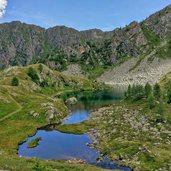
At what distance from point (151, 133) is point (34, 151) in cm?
3613

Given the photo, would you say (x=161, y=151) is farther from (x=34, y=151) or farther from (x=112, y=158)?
(x=34, y=151)

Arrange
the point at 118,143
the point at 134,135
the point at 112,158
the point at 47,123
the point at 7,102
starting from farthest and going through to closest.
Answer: the point at 7,102, the point at 47,123, the point at 134,135, the point at 118,143, the point at 112,158

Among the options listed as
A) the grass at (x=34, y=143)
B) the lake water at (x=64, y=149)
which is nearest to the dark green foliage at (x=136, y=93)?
the lake water at (x=64, y=149)

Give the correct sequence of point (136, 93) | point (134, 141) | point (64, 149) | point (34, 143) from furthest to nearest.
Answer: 1. point (136, 93)
2. point (34, 143)
3. point (64, 149)
4. point (134, 141)

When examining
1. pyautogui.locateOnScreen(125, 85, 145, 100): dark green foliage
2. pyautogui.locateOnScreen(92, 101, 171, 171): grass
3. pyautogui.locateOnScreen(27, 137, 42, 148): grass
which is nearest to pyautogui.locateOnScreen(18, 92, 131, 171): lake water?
pyautogui.locateOnScreen(27, 137, 42, 148): grass

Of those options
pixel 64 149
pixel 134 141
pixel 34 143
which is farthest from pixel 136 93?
pixel 64 149

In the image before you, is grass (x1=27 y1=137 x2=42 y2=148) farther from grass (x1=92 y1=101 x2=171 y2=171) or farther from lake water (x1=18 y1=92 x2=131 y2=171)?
grass (x1=92 y1=101 x2=171 y2=171)

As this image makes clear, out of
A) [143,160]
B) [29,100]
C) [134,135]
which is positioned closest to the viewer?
[143,160]

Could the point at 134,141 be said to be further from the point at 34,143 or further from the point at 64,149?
the point at 34,143

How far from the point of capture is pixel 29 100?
16188cm

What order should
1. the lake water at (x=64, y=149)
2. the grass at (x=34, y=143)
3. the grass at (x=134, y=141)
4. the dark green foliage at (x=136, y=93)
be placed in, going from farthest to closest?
1. the dark green foliage at (x=136, y=93)
2. the grass at (x=34, y=143)
3. the lake water at (x=64, y=149)
4. the grass at (x=134, y=141)

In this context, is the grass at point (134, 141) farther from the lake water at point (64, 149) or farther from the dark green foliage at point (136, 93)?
the dark green foliage at point (136, 93)

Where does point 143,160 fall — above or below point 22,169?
below

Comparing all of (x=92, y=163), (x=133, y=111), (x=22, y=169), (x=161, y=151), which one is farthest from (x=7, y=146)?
(x=133, y=111)
